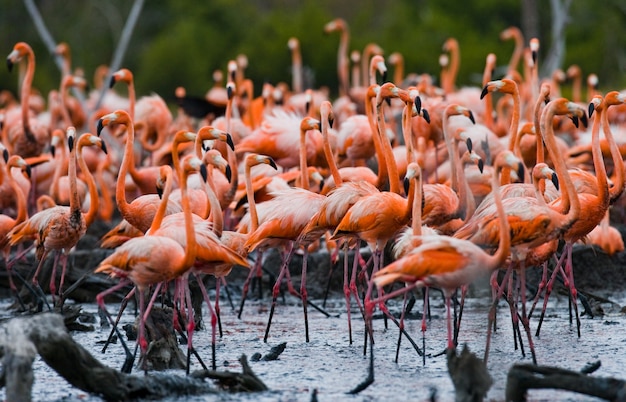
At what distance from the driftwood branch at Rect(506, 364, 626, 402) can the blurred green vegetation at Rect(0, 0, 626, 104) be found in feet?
60.3

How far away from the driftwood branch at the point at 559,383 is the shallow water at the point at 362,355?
11.7 inches

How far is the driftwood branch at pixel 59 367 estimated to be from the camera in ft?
17.9

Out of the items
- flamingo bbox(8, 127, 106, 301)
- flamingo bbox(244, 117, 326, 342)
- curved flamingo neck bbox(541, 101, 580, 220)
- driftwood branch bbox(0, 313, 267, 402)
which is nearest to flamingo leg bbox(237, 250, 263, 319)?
flamingo bbox(244, 117, 326, 342)

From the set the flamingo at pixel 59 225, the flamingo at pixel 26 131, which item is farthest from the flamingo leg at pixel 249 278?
the flamingo at pixel 26 131

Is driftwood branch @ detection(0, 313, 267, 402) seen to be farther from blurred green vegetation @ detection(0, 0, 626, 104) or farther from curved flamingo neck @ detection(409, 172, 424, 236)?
blurred green vegetation @ detection(0, 0, 626, 104)

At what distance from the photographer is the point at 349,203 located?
760 cm

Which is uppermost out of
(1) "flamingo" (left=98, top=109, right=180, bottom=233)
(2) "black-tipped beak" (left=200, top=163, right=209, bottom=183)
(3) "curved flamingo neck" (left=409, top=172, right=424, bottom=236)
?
(1) "flamingo" (left=98, top=109, right=180, bottom=233)

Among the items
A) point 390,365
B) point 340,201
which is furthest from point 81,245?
point 390,365

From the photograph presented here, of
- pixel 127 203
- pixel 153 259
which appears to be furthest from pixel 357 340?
pixel 127 203

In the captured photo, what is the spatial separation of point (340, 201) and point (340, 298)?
263 cm

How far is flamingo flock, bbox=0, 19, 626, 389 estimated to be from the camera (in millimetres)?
6527

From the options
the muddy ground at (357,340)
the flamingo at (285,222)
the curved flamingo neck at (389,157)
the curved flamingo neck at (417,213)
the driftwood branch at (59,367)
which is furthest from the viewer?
the curved flamingo neck at (389,157)

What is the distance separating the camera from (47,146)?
558 inches

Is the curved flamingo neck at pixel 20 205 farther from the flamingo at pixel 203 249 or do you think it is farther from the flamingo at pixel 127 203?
the flamingo at pixel 203 249
